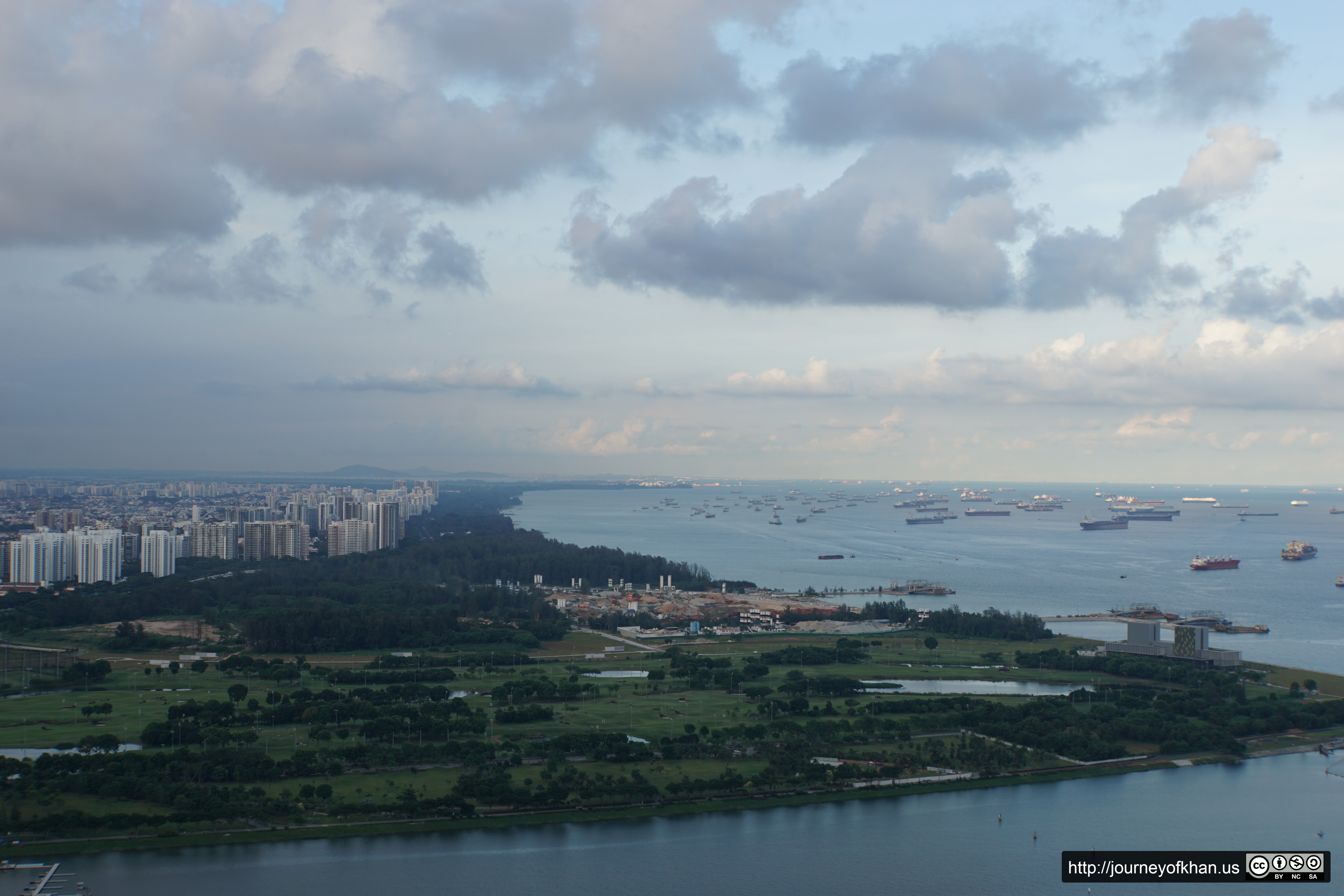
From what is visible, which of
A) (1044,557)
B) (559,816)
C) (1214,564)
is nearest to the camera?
(559,816)

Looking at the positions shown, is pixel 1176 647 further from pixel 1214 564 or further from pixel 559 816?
pixel 1214 564

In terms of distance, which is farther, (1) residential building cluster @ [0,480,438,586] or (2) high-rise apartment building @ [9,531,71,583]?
(1) residential building cluster @ [0,480,438,586]

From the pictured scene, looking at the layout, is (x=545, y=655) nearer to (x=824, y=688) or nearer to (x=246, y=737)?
(x=824, y=688)

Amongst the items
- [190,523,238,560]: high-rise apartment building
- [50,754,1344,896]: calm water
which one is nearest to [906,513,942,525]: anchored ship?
[190,523,238,560]: high-rise apartment building

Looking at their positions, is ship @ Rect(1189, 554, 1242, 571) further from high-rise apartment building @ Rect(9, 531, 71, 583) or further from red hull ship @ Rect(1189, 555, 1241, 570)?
high-rise apartment building @ Rect(9, 531, 71, 583)

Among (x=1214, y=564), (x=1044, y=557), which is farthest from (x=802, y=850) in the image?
(x=1044, y=557)
